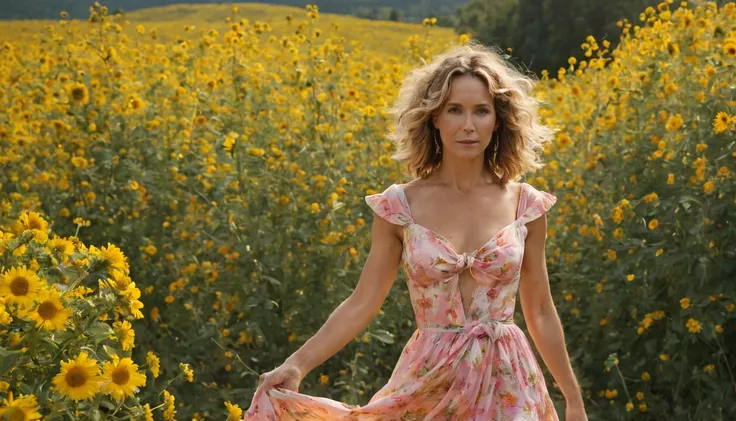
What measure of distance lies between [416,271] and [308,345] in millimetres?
264

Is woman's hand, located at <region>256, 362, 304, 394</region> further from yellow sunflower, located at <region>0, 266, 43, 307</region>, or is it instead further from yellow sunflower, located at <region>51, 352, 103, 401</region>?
yellow sunflower, located at <region>0, 266, 43, 307</region>

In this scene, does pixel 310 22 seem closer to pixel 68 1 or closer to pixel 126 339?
pixel 126 339

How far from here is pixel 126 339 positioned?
7.74 ft

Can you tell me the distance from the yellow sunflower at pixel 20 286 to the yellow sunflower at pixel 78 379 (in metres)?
0.14

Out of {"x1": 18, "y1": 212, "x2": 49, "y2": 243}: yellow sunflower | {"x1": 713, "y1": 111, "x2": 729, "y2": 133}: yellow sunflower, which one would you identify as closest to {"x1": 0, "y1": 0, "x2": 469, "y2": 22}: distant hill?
{"x1": 713, "y1": 111, "x2": 729, "y2": 133}: yellow sunflower

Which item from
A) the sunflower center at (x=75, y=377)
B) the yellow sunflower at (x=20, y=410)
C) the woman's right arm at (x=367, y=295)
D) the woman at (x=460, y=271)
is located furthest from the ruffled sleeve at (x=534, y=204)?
the yellow sunflower at (x=20, y=410)

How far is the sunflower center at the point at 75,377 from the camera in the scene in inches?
83.4

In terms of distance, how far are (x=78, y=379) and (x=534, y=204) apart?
99 cm

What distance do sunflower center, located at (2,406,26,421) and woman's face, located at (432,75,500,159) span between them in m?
0.99

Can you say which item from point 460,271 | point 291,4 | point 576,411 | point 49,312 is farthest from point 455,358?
point 291,4

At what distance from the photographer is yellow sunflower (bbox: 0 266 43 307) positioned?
A: 2145 mm

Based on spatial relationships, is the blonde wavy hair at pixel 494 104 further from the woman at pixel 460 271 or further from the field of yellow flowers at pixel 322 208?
the field of yellow flowers at pixel 322 208

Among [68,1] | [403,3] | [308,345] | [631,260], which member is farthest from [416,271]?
[403,3]

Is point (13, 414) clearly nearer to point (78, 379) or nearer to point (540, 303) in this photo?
point (78, 379)
